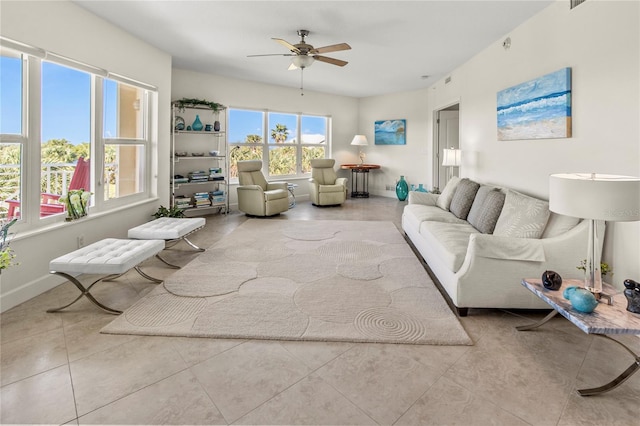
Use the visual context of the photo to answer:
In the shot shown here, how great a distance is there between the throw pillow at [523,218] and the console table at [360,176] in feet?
18.9

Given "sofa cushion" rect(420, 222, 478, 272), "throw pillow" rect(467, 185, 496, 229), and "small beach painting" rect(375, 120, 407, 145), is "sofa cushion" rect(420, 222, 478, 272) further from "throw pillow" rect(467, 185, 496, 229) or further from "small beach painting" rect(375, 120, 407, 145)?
"small beach painting" rect(375, 120, 407, 145)

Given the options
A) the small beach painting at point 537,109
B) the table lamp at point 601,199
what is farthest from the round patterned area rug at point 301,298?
the small beach painting at point 537,109

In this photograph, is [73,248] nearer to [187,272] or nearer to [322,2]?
[187,272]

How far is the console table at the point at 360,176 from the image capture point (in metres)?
8.80

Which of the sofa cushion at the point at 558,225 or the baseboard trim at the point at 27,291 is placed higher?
the sofa cushion at the point at 558,225

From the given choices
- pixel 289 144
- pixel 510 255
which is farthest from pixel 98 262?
pixel 289 144

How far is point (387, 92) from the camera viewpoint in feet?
27.5

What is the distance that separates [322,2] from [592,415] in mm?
3727

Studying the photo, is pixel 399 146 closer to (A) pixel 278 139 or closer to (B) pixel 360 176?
(B) pixel 360 176

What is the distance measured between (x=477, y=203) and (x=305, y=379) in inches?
112

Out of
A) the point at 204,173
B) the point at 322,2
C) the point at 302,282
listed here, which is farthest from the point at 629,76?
the point at 204,173

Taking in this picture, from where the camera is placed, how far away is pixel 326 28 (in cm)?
414

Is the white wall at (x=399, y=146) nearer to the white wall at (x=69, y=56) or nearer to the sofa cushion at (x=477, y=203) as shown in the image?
the sofa cushion at (x=477, y=203)

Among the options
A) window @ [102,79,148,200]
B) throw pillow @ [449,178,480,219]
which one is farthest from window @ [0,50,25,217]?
throw pillow @ [449,178,480,219]
